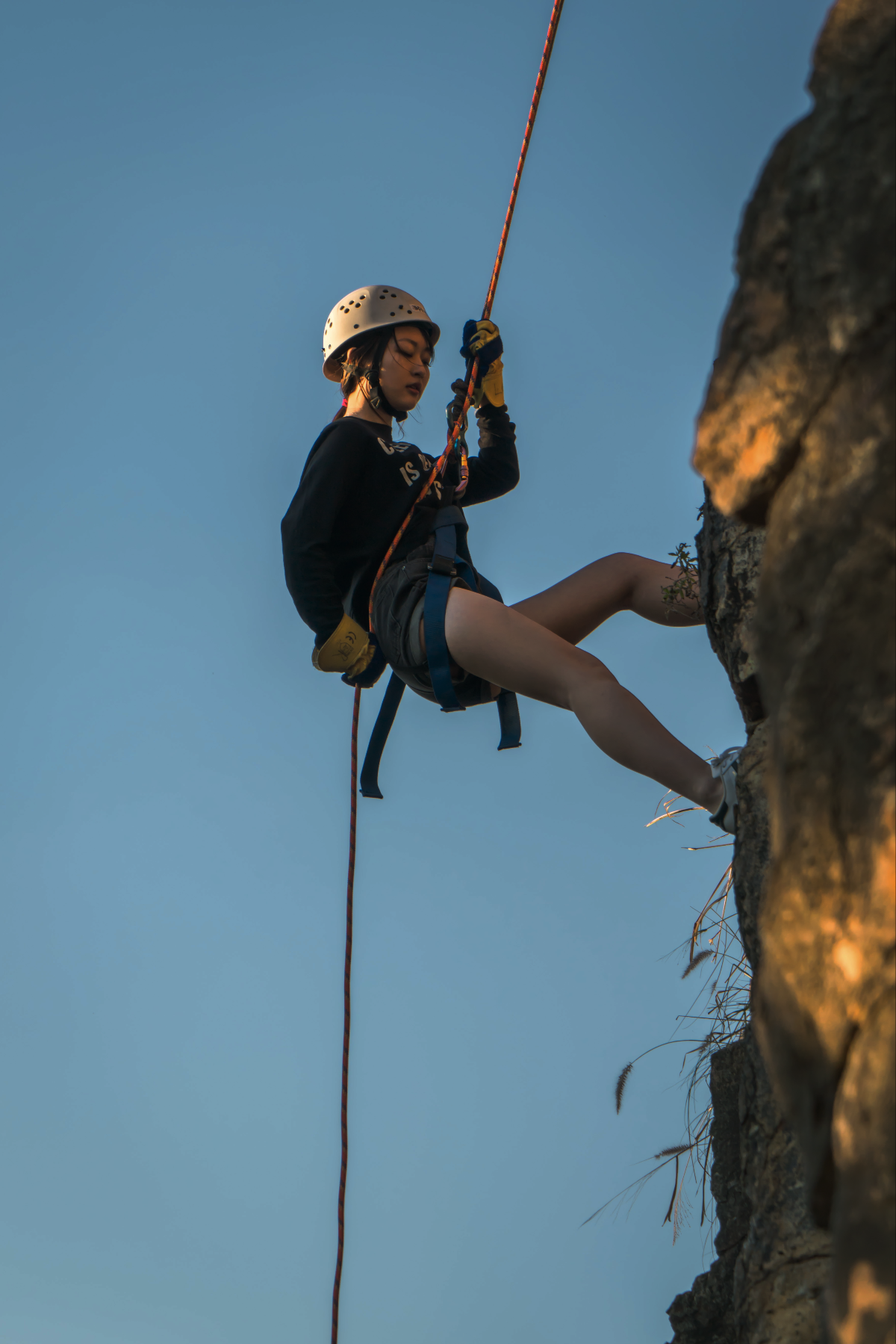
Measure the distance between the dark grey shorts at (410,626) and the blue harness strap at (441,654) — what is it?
1.7 inches

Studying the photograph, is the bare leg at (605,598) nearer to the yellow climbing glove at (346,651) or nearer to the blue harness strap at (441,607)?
the blue harness strap at (441,607)

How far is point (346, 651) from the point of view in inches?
158

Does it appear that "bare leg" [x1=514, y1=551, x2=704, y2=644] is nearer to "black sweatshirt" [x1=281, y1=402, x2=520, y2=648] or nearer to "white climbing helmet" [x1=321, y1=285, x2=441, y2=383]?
"black sweatshirt" [x1=281, y1=402, x2=520, y2=648]

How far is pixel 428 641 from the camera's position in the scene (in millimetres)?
3502

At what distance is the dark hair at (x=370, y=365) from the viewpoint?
14.1 feet

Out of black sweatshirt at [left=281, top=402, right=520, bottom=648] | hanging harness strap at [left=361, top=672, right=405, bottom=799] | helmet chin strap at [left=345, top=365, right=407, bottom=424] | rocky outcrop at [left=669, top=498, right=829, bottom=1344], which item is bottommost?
rocky outcrop at [left=669, top=498, right=829, bottom=1344]

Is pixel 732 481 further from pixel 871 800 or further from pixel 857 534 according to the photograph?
pixel 871 800

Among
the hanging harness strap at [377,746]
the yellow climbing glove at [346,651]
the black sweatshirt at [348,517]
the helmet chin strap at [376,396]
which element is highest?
the helmet chin strap at [376,396]

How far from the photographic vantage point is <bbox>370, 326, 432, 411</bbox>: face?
4297mm

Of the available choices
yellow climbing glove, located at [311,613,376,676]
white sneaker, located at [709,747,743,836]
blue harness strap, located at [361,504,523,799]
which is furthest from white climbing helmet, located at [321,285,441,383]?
white sneaker, located at [709,747,743,836]

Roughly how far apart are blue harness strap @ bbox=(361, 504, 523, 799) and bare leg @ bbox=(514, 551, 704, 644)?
185mm

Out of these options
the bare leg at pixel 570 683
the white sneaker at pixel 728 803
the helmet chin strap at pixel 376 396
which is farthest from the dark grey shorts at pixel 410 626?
the white sneaker at pixel 728 803

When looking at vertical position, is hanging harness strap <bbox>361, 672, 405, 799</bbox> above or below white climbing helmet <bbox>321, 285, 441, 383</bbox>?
below

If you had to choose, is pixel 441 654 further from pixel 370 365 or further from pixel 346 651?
pixel 370 365
